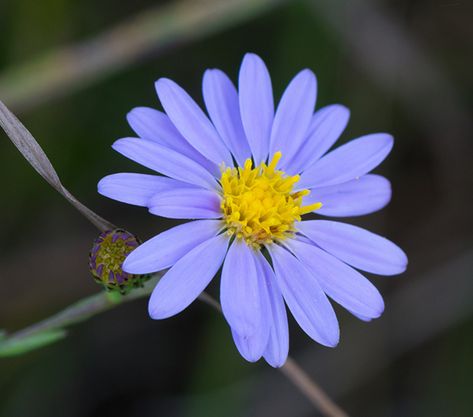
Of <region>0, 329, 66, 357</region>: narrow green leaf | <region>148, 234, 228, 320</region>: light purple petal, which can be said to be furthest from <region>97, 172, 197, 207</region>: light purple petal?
<region>0, 329, 66, 357</region>: narrow green leaf

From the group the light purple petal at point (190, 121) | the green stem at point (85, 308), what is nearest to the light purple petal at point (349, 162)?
the light purple petal at point (190, 121)

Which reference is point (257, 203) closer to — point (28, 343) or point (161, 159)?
point (161, 159)

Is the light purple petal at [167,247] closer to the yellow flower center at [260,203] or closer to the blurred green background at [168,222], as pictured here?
the yellow flower center at [260,203]

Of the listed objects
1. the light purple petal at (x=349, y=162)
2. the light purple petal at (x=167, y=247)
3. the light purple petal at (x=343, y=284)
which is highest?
the light purple petal at (x=167, y=247)

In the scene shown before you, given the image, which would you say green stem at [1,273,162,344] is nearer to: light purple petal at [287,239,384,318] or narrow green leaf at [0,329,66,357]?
narrow green leaf at [0,329,66,357]

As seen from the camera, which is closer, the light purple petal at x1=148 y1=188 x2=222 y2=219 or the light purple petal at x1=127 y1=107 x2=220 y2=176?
the light purple petal at x1=148 y1=188 x2=222 y2=219

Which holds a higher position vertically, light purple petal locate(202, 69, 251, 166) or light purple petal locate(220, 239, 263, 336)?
light purple petal locate(202, 69, 251, 166)

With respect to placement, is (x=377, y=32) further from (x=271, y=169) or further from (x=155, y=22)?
(x=271, y=169)
